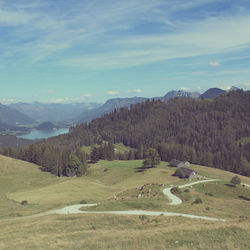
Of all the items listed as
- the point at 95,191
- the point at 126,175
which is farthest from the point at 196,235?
the point at 126,175

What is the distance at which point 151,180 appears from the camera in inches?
3841

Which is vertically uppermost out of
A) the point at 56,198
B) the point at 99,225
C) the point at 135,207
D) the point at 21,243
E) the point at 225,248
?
the point at 225,248

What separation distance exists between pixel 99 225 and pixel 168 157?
126777 millimetres

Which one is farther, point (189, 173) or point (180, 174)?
point (180, 174)

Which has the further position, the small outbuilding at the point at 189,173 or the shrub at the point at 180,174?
the shrub at the point at 180,174

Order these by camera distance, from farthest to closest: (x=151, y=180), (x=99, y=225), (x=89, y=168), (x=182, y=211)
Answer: (x=89, y=168) < (x=151, y=180) < (x=182, y=211) < (x=99, y=225)

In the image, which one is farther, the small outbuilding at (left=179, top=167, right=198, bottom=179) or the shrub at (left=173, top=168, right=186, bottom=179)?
the shrub at (left=173, top=168, right=186, bottom=179)

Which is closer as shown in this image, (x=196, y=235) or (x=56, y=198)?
(x=196, y=235)

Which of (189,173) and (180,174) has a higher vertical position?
(189,173)

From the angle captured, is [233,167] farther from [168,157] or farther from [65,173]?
[65,173]

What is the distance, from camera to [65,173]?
5138 inches

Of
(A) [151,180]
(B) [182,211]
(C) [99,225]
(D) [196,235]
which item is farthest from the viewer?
(A) [151,180]

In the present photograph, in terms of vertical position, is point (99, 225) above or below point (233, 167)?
above

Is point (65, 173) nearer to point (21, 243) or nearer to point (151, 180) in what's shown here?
point (151, 180)
